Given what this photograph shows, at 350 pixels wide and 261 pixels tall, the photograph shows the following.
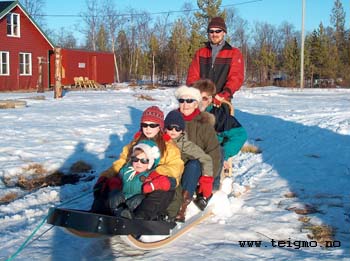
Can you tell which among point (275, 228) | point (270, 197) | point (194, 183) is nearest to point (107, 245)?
point (194, 183)

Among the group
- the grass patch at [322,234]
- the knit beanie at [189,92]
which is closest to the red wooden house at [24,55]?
the knit beanie at [189,92]

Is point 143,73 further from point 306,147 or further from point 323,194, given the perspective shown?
point 323,194

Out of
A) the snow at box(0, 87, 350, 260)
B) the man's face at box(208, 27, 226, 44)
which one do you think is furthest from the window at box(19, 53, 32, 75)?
the man's face at box(208, 27, 226, 44)

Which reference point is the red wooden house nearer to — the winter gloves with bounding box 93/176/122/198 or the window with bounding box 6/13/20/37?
the window with bounding box 6/13/20/37

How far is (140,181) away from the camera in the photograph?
14.2 ft

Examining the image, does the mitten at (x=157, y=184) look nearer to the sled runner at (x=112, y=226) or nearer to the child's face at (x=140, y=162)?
the child's face at (x=140, y=162)

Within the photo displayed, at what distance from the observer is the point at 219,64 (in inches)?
257

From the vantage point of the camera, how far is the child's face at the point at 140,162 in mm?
4391

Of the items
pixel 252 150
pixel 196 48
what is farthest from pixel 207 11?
pixel 252 150

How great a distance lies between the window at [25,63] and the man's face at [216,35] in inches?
1059

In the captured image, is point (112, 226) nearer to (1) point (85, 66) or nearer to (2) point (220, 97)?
(2) point (220, 97)

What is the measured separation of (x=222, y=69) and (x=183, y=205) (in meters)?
2.47

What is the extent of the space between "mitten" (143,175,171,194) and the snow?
532 mm

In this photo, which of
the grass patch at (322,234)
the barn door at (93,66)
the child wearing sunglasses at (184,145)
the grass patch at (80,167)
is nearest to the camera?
the grass patch at (322,234)
